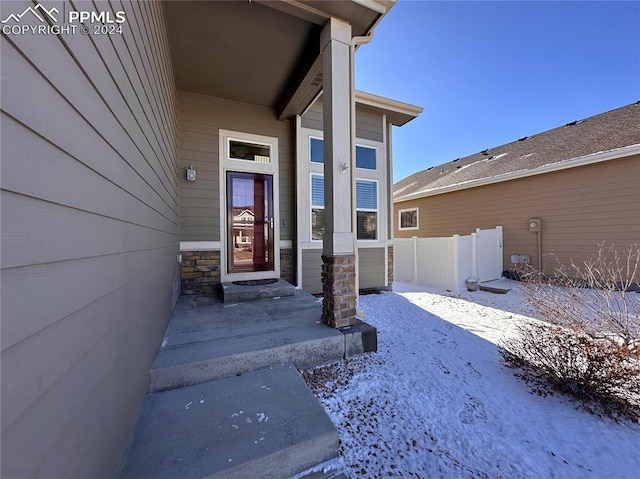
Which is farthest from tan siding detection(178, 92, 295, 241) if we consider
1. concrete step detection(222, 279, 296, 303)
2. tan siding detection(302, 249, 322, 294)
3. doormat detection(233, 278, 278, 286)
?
tan siding detection(302, 249, 322, 294)

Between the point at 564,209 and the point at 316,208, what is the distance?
6.64m

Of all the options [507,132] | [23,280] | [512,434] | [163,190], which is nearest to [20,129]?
[23,280]

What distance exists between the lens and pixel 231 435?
1438 millimetres

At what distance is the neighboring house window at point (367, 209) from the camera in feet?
17.4

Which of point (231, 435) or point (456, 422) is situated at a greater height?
point (231, 435)

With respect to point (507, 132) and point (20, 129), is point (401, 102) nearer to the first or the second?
point (20, 129)

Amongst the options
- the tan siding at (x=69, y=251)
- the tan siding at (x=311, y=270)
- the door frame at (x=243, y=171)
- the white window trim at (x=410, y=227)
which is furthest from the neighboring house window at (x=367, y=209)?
the white window trim at (x=410, y=227)

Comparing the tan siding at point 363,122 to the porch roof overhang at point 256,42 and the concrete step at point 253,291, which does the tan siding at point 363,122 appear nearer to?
the porch roof overhang at point 256,42

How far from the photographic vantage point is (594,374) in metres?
2.00

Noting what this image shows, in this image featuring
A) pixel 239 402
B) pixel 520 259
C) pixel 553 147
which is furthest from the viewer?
pixel 553 147

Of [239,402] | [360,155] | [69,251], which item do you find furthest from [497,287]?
[69,251]

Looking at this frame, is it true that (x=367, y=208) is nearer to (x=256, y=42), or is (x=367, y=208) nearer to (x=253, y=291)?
(x=253, y=291)

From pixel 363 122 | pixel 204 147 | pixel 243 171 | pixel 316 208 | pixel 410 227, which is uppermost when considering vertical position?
pixel 363 122

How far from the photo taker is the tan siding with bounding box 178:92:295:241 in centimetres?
405
